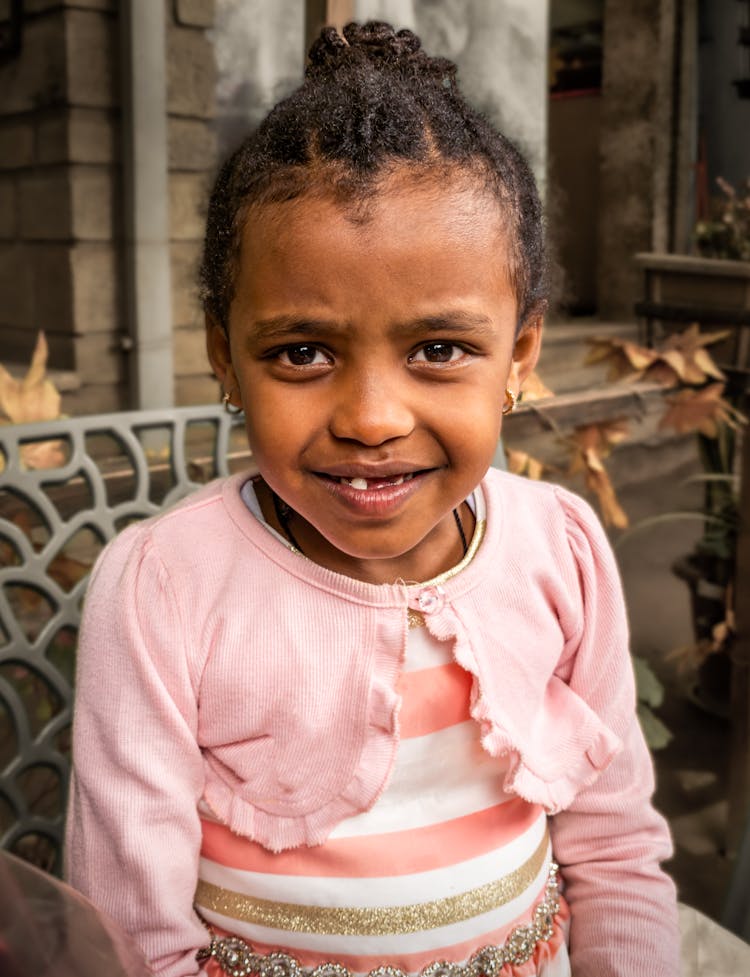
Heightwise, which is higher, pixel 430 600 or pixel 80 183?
pixel 80 183

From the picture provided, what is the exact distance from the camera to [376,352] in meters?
0.91

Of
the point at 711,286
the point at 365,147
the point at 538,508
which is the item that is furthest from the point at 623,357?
the point at 365,147

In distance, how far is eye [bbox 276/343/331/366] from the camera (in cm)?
93

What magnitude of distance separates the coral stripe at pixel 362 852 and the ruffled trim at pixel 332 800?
0.02 meters

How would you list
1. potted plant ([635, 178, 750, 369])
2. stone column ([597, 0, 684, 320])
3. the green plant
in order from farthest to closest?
stone column ([597, 0, 684, 320])
the green plant
potted plant ([635, 178, 750, 369])

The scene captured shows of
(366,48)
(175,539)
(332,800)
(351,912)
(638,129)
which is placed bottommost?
(351,912)

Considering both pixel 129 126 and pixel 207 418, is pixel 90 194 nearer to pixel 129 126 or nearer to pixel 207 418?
pixel 129 126

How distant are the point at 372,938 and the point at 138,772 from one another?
0.92ft

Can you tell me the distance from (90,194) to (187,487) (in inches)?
41.3

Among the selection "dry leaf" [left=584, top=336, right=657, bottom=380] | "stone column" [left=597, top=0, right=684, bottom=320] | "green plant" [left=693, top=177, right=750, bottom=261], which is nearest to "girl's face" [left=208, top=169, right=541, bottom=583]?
"dry leaf" [left=584, top=336, right=657, bottom=380]

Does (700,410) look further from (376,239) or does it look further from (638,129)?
(638,129)

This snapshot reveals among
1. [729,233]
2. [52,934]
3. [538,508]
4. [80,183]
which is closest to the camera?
[52,934]

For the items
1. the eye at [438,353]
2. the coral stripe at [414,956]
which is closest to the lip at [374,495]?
the eye at [438,353]

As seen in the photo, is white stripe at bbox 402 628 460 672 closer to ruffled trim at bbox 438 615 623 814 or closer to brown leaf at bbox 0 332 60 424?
ruffled trim at bbox 438 615 623 814
